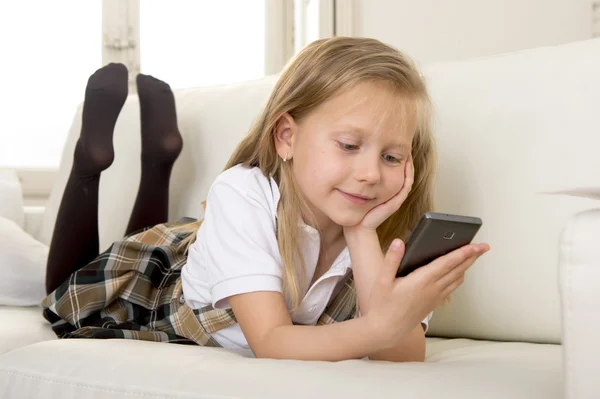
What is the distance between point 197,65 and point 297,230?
2.85 meters

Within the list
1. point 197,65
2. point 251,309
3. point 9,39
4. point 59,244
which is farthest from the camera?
point 197,65

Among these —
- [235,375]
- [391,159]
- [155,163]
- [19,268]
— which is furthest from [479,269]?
[19,268]

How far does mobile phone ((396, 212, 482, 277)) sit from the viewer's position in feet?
2.82

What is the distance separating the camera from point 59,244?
165 centimetres

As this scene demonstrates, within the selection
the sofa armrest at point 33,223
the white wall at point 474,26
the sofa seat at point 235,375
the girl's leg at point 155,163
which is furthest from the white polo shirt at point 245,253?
the white wall at point 474,26

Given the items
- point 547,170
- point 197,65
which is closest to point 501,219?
point 547,170

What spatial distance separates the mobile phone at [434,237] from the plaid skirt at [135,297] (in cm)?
38

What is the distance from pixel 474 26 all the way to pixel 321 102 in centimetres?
275

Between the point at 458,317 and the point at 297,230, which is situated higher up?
the point at 297,230

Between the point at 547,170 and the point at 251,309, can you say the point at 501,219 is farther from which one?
the point at 251,309

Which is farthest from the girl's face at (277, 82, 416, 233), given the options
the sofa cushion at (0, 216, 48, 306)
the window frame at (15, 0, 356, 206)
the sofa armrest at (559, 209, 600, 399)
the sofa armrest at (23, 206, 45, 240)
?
the window frame at (15, 0, 356, 206)

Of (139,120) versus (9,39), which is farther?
(9,39)

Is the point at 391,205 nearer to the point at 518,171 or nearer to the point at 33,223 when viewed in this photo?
the point at 518,171

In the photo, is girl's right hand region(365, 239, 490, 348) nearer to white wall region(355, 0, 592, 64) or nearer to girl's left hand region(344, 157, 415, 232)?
girl's left hand region(344, 157, 415, 232)
